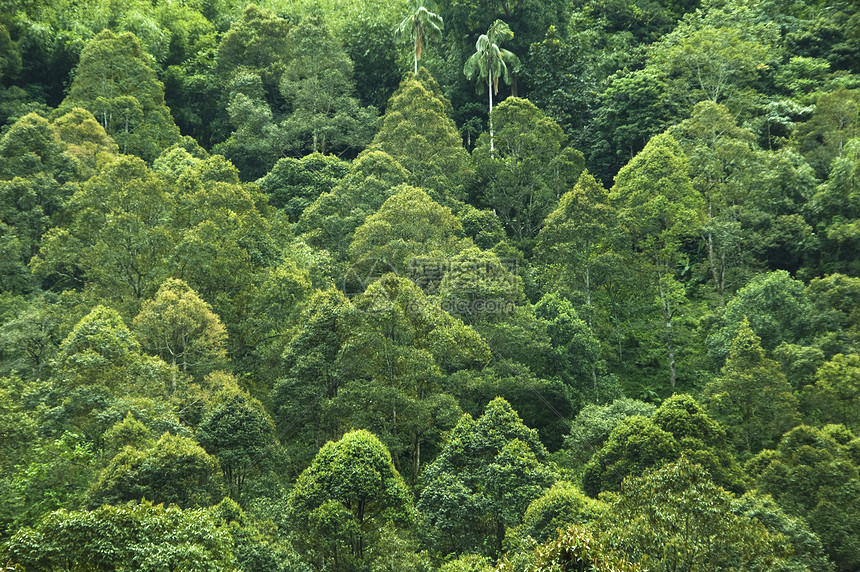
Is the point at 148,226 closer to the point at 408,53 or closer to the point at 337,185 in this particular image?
the point at 337,185

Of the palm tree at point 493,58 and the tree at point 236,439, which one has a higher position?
the palm tree at point 493,58

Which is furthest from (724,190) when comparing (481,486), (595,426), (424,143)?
(481,486)

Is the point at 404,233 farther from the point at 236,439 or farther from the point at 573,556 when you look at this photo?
the point at 573,556

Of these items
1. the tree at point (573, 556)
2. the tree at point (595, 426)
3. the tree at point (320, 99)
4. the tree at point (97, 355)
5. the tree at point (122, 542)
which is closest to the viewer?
the tree at point (573, 556)

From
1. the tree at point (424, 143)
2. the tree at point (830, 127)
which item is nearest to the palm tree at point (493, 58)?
the tree at point (424, 143)

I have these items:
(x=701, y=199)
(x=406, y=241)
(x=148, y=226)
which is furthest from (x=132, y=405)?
(x=701, y=199)

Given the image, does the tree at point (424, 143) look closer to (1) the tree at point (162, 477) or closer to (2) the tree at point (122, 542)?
(1) the tree at point (162, 477)

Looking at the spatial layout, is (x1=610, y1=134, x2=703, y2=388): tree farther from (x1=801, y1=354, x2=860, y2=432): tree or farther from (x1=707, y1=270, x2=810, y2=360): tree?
(x1=801, y1=354, x2=860, y2=432): tree
